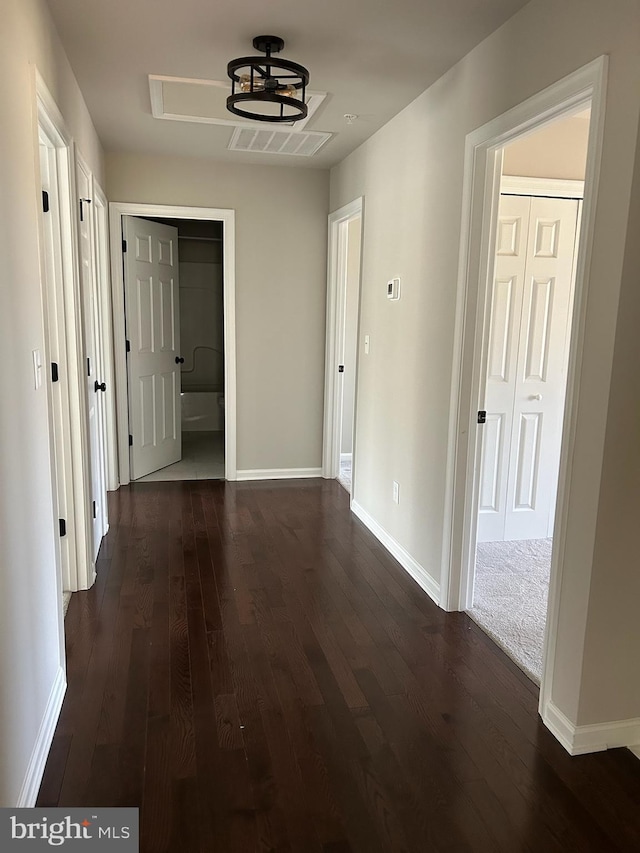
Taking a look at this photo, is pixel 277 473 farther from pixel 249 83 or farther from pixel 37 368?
pixel 37 368

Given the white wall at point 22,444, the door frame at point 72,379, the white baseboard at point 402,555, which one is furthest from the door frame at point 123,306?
the white wall at point 22,444

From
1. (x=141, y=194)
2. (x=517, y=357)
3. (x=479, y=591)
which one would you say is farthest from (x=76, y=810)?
(x=141, y=194)

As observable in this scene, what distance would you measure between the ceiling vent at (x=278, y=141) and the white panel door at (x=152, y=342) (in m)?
1.14

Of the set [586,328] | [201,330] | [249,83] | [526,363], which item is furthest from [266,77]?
[201,330]

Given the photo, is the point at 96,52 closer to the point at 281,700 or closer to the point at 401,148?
the point at 401,148

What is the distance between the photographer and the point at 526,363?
372 centimetres

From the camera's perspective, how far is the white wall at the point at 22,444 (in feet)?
5.26

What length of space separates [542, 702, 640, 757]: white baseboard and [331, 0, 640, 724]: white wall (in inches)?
1.1

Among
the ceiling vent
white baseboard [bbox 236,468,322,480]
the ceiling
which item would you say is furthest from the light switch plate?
white baseboard [bbox 236,468,322,480]

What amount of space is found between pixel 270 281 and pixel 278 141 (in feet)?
3.88

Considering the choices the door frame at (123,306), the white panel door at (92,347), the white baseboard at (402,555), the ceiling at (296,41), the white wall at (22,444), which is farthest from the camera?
the door frame at (123,306)

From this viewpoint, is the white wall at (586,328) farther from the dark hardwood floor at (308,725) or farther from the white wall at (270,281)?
the white wall at (270,281)

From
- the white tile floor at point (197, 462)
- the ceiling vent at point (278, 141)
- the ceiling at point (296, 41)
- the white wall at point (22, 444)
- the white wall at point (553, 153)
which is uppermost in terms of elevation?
the ceiling at point (296, 41)

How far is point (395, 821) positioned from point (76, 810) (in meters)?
0.88
